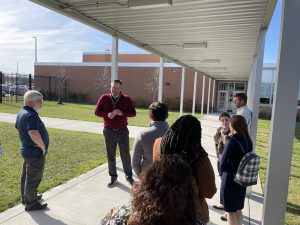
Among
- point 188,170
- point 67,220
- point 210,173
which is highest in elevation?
point 188,170

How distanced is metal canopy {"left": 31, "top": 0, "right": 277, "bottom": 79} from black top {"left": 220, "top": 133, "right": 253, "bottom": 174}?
2242mm

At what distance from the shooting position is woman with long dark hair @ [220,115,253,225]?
3520 millimetres

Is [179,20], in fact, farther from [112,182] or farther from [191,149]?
[191,149]

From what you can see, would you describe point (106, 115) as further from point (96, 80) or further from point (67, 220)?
point (96, 80)

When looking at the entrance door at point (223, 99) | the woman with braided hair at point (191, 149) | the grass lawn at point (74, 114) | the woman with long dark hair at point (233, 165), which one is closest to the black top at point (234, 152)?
the woman with long dark hair at point (233, 165)

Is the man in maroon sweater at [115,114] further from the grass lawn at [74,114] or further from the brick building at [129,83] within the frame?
the brick building at [129,83]

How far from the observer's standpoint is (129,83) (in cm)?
3541

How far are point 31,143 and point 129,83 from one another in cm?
3148

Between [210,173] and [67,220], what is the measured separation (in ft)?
8.56

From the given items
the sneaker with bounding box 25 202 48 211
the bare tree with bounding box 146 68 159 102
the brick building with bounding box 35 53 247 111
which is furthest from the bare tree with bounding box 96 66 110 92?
the sneaker with bounding box 25 202 48 211

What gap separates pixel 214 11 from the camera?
5160 mm

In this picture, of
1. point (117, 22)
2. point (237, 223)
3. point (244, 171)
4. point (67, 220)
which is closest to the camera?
point (244, 171)

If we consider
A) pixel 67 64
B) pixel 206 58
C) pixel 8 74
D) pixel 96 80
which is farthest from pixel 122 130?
pixel 67 64

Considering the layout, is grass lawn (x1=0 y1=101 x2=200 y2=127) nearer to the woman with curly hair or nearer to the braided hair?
the braided hair
